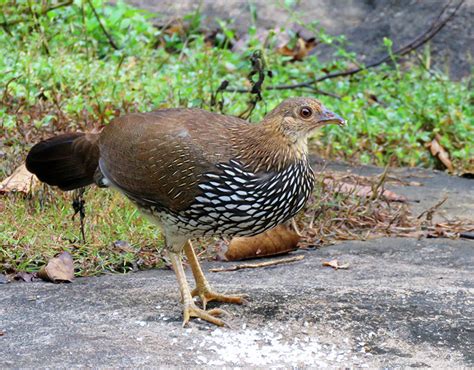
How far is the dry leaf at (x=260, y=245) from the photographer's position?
5.44 metres

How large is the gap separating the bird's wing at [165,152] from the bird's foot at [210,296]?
20.7 inches

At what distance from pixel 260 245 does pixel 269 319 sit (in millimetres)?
1181

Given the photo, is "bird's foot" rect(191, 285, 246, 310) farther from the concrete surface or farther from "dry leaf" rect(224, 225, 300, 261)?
"dry leaf" rect(224, 225, 300, 261)

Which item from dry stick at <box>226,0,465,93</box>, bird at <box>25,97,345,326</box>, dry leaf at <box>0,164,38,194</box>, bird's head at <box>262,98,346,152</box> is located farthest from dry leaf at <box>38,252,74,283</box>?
dry stick at <box>226,0,465,93</box>

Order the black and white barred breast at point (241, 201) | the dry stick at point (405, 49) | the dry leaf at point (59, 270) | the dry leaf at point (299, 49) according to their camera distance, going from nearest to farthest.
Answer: the black and white barred breast at point (241, 201) → the dry leaf at point (59, 270) → the dry stick at point (405, 49) → the dry leaf at point (299, 49)

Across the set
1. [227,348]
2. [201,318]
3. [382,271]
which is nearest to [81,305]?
[201,318]

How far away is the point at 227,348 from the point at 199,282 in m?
0.77

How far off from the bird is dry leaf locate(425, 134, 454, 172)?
3.63 metres

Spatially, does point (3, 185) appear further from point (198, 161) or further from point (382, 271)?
point (382, 271)

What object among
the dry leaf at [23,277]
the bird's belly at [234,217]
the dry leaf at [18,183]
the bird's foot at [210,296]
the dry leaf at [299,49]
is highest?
the dry leaf at [299,49]

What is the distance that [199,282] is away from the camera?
4.71 m

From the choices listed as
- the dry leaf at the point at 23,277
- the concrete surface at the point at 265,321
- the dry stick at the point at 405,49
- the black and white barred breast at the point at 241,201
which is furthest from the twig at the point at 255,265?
the dry stick at the point at 405,49

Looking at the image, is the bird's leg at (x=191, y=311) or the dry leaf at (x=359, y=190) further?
the dry leaf at (x=359, y=190)

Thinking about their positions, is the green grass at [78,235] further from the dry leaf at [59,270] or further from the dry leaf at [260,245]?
the dry leaf at [260,245]
